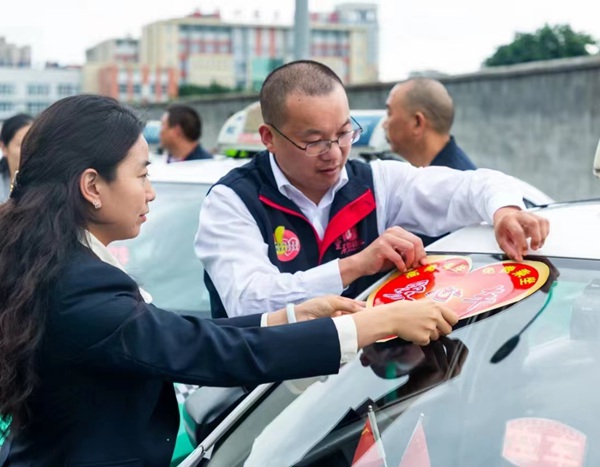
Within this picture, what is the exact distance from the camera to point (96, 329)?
76.6 inches

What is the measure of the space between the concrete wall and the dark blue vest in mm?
7444

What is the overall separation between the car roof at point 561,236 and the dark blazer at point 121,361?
0.54 metres

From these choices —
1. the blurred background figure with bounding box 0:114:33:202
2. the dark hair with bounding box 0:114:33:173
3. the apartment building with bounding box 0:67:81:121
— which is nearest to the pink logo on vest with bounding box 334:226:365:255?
the blurred background figure with bounding box 0:114:33:202

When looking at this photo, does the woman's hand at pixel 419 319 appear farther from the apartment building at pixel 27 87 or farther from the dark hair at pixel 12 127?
the apartment building at pixel 27 87

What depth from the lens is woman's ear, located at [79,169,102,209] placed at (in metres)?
2.03

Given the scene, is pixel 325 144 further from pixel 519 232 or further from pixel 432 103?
pixel 432 103

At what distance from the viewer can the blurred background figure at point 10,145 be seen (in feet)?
22.3

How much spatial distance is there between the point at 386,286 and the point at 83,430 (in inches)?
31.2

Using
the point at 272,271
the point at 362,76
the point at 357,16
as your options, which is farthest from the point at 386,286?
the point at 357,16

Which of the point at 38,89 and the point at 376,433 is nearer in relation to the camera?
the point at 376,433

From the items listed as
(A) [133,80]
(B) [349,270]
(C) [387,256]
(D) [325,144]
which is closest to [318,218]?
(D) [325,144]

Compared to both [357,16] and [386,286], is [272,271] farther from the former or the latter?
[357,16]

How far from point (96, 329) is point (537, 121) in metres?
10.0

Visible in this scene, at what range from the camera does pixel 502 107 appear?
12.0 m
